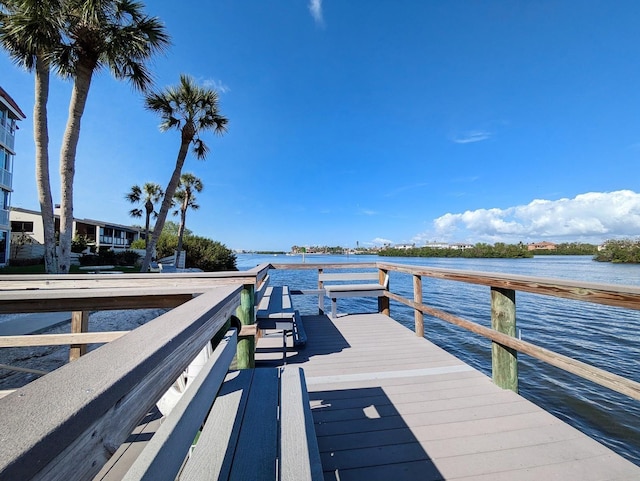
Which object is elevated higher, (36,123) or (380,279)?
(36,123)

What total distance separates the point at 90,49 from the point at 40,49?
1.00 metres

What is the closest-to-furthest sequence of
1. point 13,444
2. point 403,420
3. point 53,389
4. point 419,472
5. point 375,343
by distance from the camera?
point 13,444 < point 53,389 < point 419,472 < point 403,420 < point 375,343

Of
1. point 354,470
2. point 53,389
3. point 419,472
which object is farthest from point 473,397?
point 53,389

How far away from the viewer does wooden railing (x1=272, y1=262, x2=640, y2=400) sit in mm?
1404

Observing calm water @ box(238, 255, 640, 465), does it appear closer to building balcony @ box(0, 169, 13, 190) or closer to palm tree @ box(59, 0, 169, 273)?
palm tree @ box(59, 0, 169, 273)

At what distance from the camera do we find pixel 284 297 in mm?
3957

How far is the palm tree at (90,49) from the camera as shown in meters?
6.39

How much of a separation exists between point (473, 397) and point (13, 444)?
2.61m

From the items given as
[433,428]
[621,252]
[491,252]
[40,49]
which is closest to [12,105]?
[40,49]

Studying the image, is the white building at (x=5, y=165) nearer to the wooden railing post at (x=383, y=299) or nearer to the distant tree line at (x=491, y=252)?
the wooden railing post at (x=383, y=299)

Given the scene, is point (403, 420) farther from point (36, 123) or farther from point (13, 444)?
point (36, 123)

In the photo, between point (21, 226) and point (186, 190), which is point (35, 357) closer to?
point (186, 190)

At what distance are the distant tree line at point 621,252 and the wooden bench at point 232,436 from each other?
42740mm

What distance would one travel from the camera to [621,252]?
3036cm
